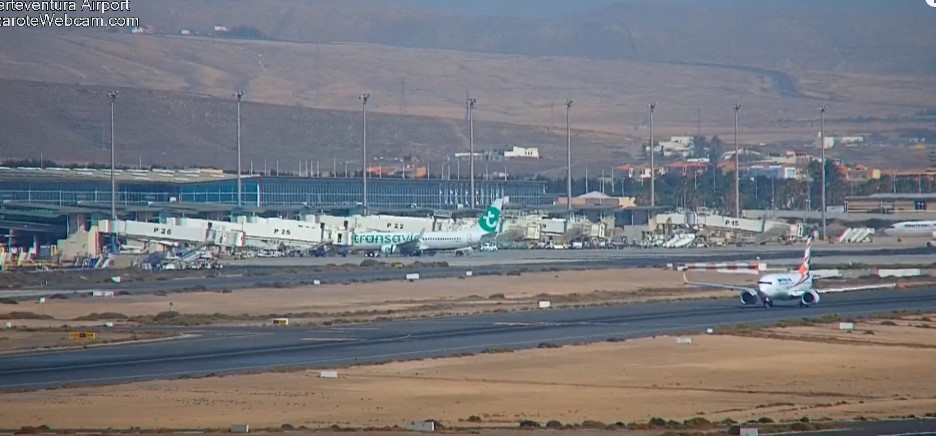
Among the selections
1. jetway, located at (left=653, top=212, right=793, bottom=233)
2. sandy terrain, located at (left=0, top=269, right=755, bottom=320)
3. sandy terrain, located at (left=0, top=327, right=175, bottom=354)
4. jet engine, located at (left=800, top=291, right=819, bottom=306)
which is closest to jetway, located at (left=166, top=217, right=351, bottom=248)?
sandy terrain, located at (left=0, top=269, right=755, bottom=320)

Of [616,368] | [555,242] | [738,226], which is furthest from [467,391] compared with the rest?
[738,226]

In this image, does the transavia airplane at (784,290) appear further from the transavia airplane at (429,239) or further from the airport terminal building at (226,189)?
the airport terminal building at (226,189)

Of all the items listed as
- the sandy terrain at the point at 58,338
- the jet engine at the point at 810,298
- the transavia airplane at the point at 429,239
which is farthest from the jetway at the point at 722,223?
the sandy terrain at the point at 58,338

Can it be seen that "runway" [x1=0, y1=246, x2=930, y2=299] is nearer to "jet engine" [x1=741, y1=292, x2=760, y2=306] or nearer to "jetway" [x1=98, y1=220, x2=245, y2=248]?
"jetway" [x1=98, y1=220, x2=245, y2=248]

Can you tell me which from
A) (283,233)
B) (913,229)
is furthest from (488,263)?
(913,229)

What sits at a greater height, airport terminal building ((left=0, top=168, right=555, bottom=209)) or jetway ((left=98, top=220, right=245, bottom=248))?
airport terminal building ((left=0, top=168, right=555, bottom=209))

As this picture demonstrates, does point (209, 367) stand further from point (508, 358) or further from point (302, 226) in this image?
point (302, 226)
